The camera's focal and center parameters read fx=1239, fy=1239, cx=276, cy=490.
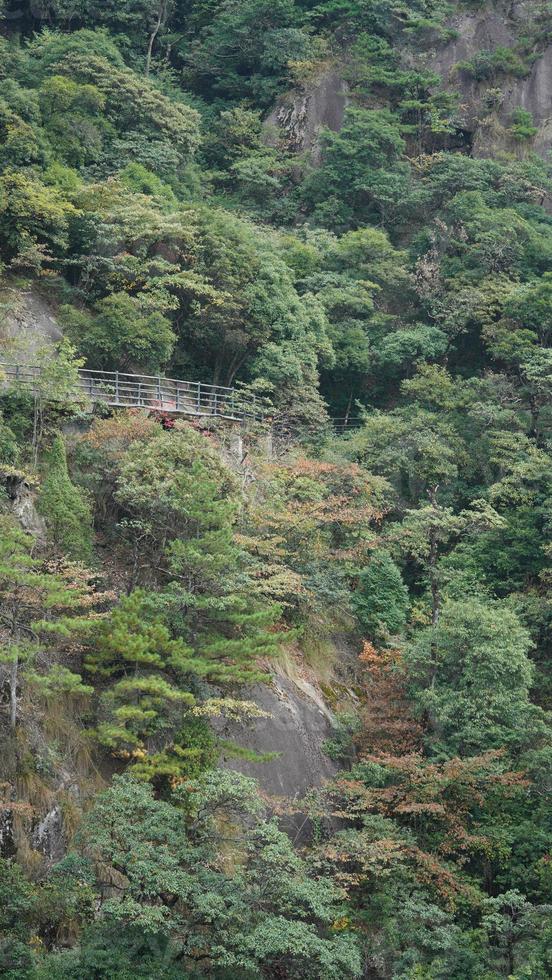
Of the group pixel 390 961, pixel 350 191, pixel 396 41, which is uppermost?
pixel 396 41

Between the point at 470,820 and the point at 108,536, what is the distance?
33.8 feet

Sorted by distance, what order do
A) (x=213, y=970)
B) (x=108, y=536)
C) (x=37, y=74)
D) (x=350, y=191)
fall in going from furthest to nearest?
(x=350, y=191)
(x=37, y=74)
(x=108, y=536)
(x=213, y=970)

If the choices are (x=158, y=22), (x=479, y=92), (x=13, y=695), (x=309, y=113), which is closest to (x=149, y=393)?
(x=13, y=695)

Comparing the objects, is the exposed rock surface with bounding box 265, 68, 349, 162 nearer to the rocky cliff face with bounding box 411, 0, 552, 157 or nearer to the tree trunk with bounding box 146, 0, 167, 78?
the rocky cliff face with bounding box 411, 0, 552, 157

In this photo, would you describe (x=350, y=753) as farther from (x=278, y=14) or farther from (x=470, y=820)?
(x=278, y=14)

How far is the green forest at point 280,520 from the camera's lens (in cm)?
2248

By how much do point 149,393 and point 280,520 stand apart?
6080 mm

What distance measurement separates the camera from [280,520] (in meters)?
30.4

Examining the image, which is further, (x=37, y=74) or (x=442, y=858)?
(x=37, y=74)

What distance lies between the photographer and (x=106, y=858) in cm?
2122

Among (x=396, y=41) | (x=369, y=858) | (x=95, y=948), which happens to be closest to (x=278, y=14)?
(x=396, y=41)

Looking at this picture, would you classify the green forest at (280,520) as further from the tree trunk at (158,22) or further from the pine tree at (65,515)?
the tree trunk at (158,22)

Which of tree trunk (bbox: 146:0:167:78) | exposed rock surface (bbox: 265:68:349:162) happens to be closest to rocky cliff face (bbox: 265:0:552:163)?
exposed rock surface (bbox: 265:68:349:162)

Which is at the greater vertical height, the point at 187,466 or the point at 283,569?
the point at 187,466
